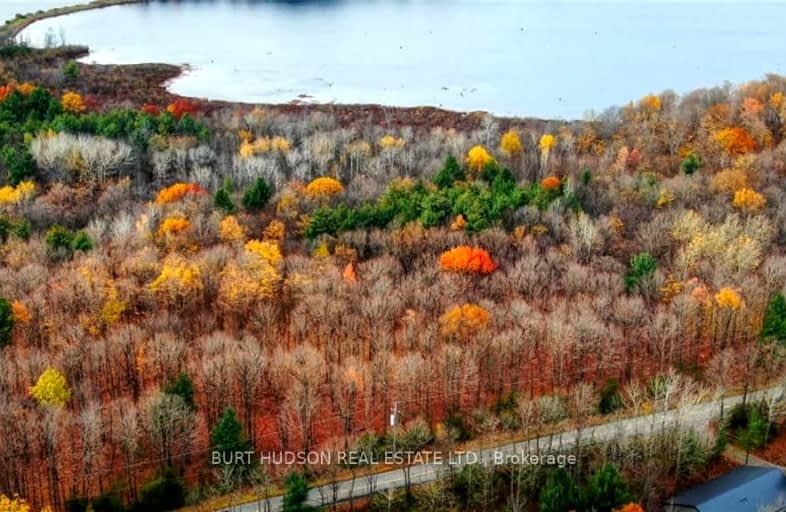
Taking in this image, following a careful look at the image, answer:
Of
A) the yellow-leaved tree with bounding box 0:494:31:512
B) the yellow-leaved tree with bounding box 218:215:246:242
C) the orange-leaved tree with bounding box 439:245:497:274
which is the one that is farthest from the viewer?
the yellow-leaved tree with bounding box 218:215:246:242

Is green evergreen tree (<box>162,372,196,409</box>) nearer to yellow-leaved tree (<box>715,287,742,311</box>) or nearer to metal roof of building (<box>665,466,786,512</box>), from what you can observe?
metal roof of building (<box>665,466,786,512</box>)

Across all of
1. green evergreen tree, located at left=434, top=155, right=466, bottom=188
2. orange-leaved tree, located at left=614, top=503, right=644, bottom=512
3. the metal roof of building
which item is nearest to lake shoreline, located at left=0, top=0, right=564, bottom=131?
green evergreen tree, located at left=434, top=155, right=466, bottom=188

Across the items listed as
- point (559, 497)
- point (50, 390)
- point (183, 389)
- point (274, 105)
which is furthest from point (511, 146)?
point (50, 390)

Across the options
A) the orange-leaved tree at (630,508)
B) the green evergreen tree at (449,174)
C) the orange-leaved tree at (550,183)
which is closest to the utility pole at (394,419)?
the orange-leaved tree at (630,508)

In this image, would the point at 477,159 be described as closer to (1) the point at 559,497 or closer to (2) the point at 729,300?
(2) the point at 729,300

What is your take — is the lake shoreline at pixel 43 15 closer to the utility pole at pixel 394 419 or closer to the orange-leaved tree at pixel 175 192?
the orange-leaved tree at pixel 175 192

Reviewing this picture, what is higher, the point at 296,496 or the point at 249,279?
the point at 249,279
